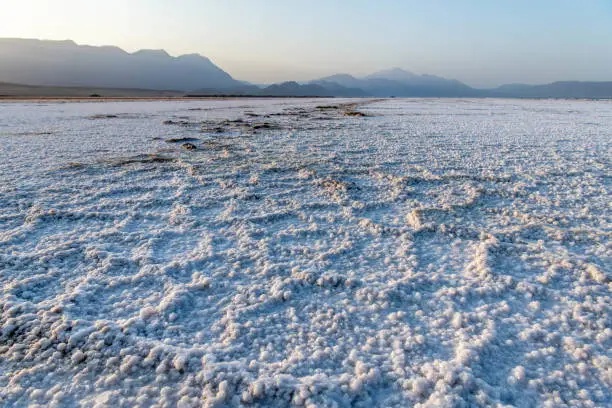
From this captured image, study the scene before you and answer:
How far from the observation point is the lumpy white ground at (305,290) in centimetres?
167

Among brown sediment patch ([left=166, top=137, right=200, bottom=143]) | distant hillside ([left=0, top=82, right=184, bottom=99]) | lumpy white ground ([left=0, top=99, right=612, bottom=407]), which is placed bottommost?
lumpy white ground ([left=0, top=99, right=612, bottom=407])

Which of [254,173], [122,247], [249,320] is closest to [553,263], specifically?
[249,320]

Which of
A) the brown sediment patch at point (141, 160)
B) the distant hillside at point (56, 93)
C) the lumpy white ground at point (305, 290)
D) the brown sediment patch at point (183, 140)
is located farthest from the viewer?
the distant hillside at point (56, 93)

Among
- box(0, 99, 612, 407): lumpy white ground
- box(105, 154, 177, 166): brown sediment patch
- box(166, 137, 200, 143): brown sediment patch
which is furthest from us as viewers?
box(166, 137, 200, 143): brown sediment patch

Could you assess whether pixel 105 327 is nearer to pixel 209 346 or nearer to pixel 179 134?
pixel 209 346

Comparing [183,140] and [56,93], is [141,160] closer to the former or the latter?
[183,140]

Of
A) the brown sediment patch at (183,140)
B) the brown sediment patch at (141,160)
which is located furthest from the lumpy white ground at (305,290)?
the brown sediment patch at (183,140)

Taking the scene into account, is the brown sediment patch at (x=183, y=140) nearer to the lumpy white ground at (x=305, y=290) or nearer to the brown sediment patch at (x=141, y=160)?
the brown sediment patch at (x=141, y=160)

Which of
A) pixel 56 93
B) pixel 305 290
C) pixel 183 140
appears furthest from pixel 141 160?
pixel 56 93

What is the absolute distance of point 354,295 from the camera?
2420mm

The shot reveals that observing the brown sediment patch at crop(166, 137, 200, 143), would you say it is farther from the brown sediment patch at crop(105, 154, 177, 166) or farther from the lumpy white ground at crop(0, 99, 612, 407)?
the lumpy white ground at crop(0, 99, 612, 407)

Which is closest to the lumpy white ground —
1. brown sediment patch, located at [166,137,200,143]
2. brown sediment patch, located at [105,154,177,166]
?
brown sediment patch, located at [105,154,177,166]

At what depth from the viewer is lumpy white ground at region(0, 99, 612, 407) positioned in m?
1.67

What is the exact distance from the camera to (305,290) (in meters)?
2.49
